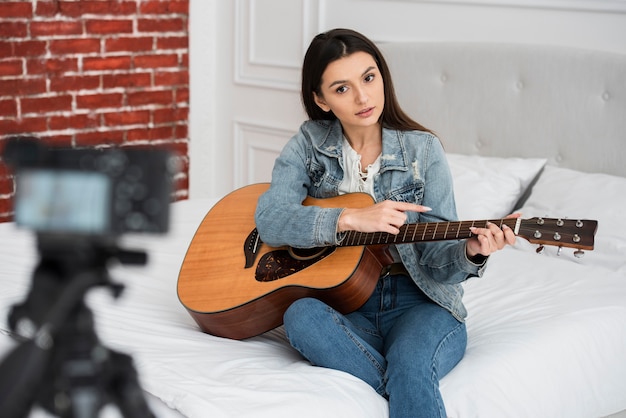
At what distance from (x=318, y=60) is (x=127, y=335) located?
0.74 metres

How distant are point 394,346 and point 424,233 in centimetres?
22

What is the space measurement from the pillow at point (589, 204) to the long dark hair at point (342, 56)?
24.4 inches

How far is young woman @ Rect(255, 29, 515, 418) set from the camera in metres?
1.63

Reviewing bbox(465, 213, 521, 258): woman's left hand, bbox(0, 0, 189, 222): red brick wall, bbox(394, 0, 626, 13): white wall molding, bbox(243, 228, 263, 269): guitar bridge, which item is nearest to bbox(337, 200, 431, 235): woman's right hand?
bbox(465, 213, 521, 258): woman's left hand

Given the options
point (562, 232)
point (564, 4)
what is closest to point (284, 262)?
point (562, 232)

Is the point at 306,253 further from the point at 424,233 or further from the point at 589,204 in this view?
the point at 589,204

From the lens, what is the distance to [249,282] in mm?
1836

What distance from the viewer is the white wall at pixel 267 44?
285 centimetres

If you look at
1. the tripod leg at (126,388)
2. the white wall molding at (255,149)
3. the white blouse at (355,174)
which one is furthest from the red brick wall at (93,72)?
the tripod leg at (126,388)

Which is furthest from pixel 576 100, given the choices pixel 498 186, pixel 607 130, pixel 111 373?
pixel 111 373

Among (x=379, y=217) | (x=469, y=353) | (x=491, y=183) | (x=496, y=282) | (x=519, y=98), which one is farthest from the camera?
(x=519, y=98)

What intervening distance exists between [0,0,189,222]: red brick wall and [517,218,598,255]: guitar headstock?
6.26ft

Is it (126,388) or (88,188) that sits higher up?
(88,188)

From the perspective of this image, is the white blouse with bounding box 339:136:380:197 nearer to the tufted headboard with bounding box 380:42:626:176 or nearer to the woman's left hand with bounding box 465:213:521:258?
the woman's left hand with bounding box 465:213:521:258
